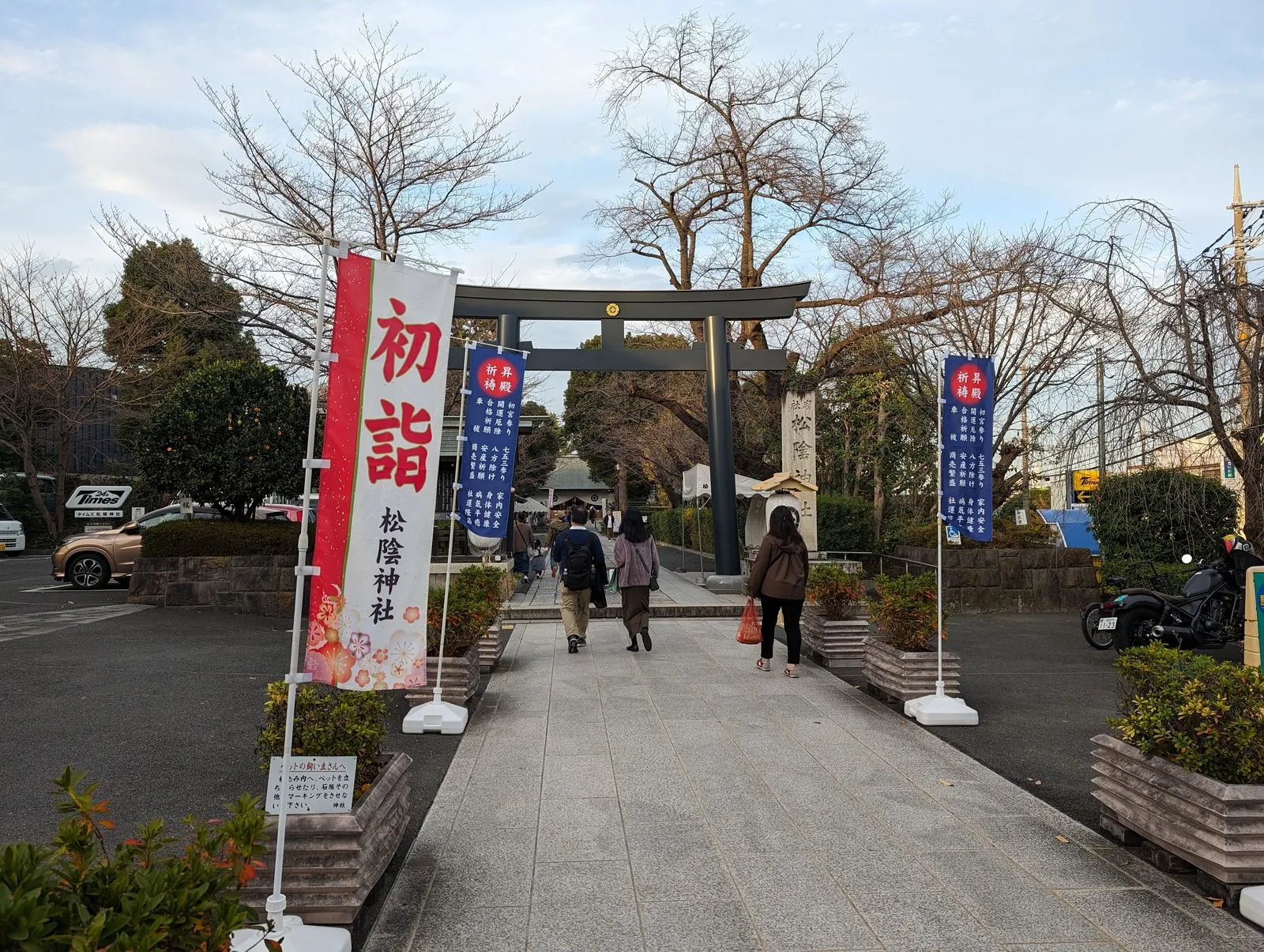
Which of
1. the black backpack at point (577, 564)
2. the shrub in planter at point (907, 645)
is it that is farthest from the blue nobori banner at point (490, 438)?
the shrub in planter at point (907, 645)

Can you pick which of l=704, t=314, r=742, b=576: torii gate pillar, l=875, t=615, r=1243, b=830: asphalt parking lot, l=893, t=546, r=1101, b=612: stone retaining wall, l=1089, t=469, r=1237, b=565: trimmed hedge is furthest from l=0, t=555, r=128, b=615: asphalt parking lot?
l=1089, t=469, r=1237, b=565: trimmed hedge

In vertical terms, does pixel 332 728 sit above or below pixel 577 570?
below

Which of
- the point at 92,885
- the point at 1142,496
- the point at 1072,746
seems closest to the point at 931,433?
the point at 1142,496

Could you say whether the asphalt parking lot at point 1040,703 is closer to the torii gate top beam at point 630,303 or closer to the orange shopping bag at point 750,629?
the orange shopping bag at point 750,629

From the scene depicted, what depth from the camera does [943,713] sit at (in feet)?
Result: 23.7

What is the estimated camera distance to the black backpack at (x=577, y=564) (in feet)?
A: 34.3

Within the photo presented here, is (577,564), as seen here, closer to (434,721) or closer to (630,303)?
(434,721)

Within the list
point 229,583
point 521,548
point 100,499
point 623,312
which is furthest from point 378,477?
point 100,499

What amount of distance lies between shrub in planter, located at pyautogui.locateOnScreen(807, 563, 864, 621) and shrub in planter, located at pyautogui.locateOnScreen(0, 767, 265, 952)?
8.43m

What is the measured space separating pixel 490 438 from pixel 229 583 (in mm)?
7023

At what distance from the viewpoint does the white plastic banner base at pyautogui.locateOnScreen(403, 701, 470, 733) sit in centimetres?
694

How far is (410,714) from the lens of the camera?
7.04 metres

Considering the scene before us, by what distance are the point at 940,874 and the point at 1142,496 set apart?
939cm

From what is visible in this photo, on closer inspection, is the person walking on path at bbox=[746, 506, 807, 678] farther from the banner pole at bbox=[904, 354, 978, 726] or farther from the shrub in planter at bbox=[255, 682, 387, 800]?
the shrub in planter at bbox=[255, 682, 387, 800]
